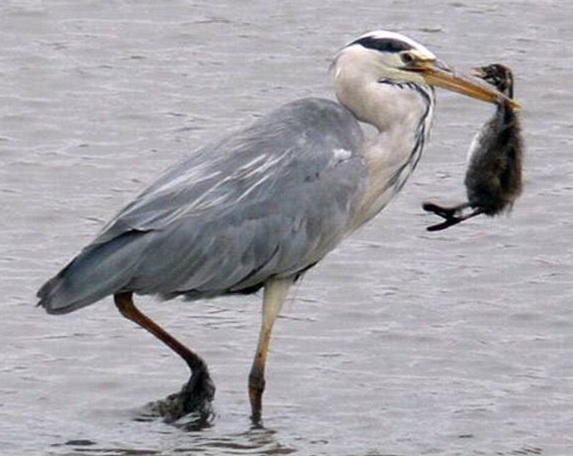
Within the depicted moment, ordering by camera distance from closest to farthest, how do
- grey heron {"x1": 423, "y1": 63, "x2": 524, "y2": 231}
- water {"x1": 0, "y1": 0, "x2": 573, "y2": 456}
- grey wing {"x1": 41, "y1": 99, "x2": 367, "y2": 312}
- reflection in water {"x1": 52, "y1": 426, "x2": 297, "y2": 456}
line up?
reflection in water {"x1": 52, "y1": 426, "x2": 297, "y2": 456}
grey wing {"x1": 41, "y1": 99, "x2": 367, "y2": 312}
water {"x1": 0, "y1": 0, "x2": 573, "y2": 456}
grey heron {"x1": 423, "y1": 63, "x2": 524, "y2": 231}

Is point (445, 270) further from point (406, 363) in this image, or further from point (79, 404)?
point (79, 404)

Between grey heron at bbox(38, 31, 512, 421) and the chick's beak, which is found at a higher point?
the chick's beak

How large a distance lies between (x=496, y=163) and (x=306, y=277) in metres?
1.92

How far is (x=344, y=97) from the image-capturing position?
10039 millimetres

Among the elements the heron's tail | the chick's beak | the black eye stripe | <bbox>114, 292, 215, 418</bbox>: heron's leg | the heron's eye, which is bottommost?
<bbox>114, 292, 215, 418</bbox>: heron's leg

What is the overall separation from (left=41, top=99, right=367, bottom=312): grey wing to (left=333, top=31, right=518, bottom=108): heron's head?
0.29 meters

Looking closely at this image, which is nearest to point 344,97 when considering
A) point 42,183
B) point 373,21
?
point 42,183

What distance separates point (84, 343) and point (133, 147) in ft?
9.70

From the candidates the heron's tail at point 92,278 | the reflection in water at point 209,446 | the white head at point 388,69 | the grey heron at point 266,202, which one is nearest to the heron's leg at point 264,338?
the grey heron at point 266,202

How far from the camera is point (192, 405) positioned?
9805 mm

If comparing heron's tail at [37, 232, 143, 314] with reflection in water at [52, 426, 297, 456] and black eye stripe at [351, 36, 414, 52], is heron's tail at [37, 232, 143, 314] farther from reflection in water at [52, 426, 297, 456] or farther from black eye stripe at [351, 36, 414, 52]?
black eye stripe at [351, 36, 414, 52]

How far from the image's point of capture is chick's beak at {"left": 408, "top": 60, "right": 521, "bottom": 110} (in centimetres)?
992

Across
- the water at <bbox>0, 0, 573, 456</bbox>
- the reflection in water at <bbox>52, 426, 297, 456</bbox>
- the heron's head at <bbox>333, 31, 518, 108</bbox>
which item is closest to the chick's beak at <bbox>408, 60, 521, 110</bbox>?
the heron's head at <bbox>333, 31, 518, 108</bbox>

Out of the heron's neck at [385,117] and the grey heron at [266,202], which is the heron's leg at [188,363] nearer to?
the grey heron at [266,202]
